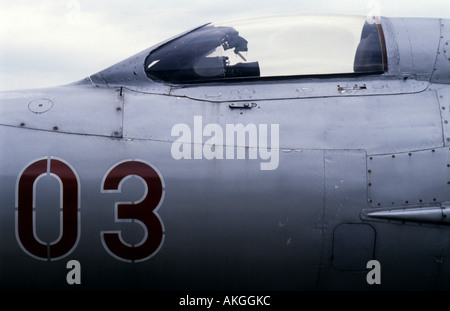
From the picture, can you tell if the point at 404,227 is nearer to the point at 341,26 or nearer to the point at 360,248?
the point at 360,248

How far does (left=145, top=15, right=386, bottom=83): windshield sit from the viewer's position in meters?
5.85

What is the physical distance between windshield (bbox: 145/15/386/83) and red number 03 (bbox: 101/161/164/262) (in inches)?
39.9

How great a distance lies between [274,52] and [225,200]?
145 centimetres

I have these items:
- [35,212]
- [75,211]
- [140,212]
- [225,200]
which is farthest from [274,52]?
[35,212]

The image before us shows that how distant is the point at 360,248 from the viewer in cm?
527

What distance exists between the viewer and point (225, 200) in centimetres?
521

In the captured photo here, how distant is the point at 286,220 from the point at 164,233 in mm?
930

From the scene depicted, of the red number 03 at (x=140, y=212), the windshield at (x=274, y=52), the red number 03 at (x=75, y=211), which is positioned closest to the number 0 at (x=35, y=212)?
the red number 03 at (x=75, y=211)

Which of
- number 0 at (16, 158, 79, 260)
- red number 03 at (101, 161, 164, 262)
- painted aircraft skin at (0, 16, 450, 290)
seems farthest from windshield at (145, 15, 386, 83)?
number 0 at (16, 158, 79, 260)

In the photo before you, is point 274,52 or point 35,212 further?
point 274,52

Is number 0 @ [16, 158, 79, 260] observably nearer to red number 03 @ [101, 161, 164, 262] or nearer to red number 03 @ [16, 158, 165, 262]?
red number 03 @ [16, 158, 165, 262]

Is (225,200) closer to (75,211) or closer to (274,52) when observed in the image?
(75,211)

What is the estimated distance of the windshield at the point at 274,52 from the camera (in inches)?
230
